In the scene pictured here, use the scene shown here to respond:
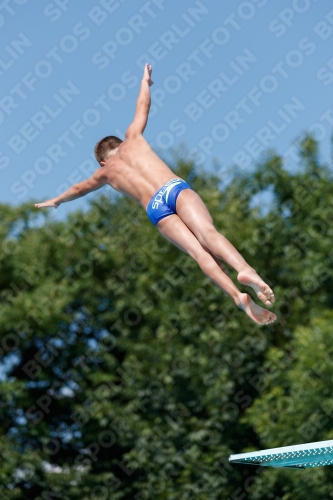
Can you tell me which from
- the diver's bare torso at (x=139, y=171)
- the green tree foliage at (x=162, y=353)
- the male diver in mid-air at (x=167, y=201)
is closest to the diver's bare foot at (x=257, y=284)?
the male diver in mid-air at (x=167, y=201)

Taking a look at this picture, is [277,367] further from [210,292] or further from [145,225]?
[145,225]

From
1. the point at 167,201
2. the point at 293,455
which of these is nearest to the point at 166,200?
the point at 167,201

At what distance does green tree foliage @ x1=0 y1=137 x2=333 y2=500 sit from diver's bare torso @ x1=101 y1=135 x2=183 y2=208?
29.7 feet

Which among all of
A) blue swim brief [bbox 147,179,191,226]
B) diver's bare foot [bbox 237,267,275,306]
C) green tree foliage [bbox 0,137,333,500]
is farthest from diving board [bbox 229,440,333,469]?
green tree foliage [bbox 0,137,333,500]

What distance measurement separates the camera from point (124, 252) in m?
18.5

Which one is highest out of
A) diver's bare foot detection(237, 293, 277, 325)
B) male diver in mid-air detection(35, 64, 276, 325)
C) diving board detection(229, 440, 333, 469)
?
male diver in mid-air detection(35, 64, 276, 325)

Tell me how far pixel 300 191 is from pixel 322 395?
221 inches

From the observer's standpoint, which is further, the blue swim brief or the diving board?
the blue swim brief

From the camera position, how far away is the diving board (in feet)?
15.4

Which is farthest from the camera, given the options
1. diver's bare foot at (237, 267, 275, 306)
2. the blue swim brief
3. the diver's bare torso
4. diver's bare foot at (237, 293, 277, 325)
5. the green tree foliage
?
the green tree foliage

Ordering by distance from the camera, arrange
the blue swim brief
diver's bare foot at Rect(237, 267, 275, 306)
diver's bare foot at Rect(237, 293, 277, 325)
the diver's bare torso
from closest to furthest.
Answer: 1. diver's bare foot at Rect(237, 267, 275, 306)
2. diver's bare foot at Rect(237, 293, 277, 325)
3. the blue swim brief
4. the diver's bare torso

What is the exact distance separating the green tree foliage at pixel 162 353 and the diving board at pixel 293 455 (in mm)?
8419

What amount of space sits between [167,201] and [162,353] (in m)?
11.4

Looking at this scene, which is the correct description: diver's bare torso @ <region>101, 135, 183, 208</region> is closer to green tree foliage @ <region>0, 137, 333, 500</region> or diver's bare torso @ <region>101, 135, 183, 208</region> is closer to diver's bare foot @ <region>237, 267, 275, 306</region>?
diver's bare foot @ <region>237, 267, 275, 306</region>
